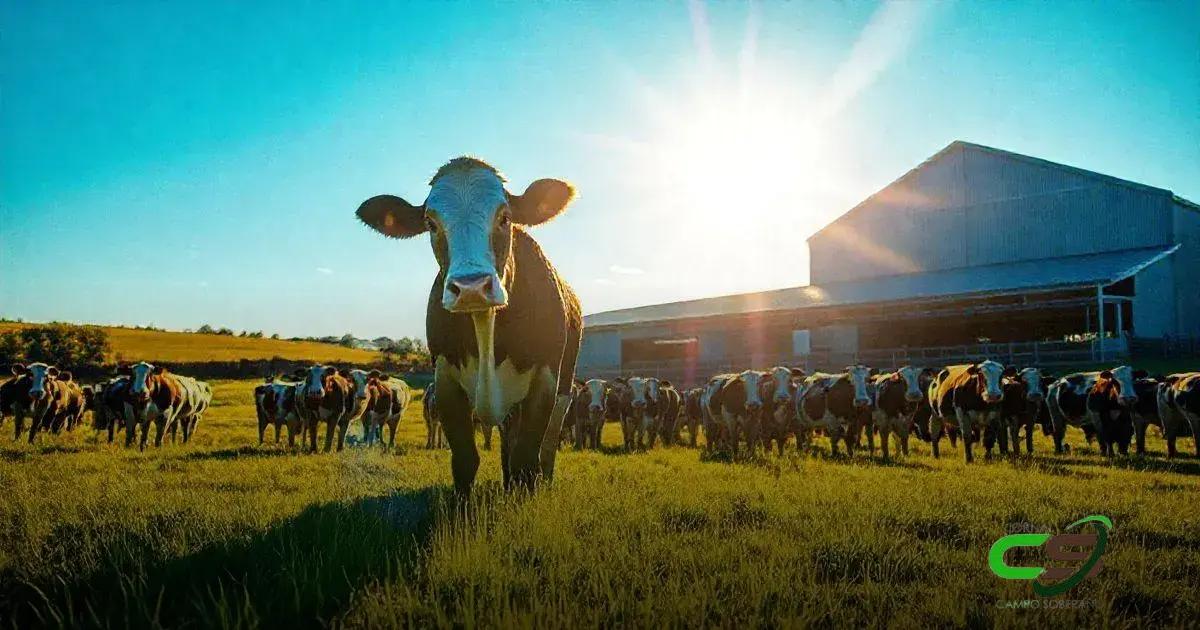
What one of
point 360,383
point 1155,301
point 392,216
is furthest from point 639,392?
point 1155,301

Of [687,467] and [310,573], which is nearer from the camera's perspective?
[310,573]

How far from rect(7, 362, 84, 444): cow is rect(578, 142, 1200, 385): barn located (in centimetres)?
2591

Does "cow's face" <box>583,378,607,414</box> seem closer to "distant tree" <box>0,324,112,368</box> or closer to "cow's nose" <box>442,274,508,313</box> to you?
"cow's nose" <box>442,274,508,313</box>

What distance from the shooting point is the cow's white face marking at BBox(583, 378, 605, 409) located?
59.5ft

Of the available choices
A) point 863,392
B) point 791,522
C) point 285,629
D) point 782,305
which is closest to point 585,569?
point 285,629

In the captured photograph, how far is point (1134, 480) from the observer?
8.84 meters

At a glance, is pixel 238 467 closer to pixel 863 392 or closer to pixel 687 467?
pixel 687 467

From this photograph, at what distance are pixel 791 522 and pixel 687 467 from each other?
16.5 feet

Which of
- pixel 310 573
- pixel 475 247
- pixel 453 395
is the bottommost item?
pixel 310 573

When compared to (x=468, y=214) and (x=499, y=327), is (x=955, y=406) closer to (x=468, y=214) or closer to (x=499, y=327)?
(x=499, y=327)

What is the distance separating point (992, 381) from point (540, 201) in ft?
35.8

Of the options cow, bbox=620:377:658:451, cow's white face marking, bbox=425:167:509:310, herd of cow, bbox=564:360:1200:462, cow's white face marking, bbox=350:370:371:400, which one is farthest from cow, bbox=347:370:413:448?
cow's white face marking, bbox=425:167:509:310

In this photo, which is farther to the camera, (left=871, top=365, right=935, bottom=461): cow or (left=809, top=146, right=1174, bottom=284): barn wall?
(left=809, top=146, right=1174, bottom=284): barn wall

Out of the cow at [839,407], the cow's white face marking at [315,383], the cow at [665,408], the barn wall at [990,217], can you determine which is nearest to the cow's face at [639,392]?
the cow at [665,408]
